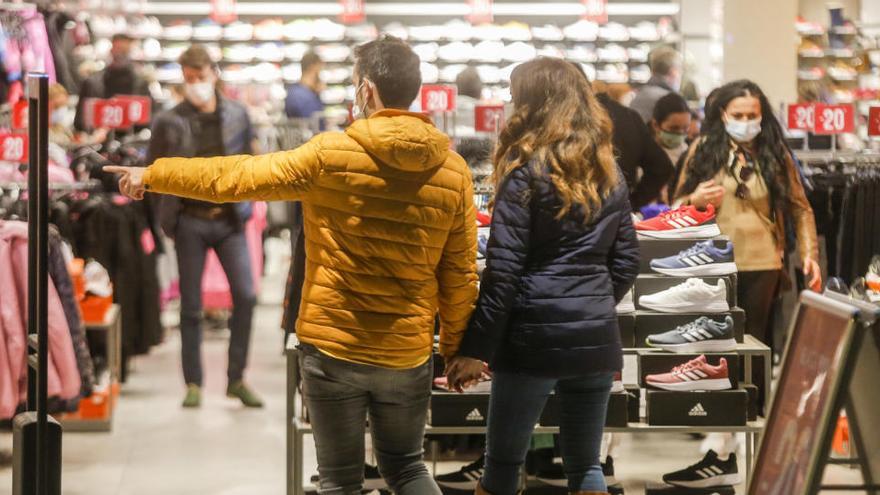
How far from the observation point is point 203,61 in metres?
6.40

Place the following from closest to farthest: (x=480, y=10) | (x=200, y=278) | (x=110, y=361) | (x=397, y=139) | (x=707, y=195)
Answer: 1. (x=397, y=139)
2. (x=707, y=195)
3. (x=110, y=361)
4. (x=200, y=278)
5. (x=480, y=10)

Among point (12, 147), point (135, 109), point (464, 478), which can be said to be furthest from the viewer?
point (135, 109)

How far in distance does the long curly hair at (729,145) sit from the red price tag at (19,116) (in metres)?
2.88

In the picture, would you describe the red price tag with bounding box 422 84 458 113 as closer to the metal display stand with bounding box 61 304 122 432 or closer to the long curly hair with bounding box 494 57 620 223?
the metal display stand with bounding box 61 304 122 432

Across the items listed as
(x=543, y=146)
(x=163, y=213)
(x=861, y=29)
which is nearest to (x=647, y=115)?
(x=163, y=213)

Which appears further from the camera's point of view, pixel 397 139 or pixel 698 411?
pixel 698 411

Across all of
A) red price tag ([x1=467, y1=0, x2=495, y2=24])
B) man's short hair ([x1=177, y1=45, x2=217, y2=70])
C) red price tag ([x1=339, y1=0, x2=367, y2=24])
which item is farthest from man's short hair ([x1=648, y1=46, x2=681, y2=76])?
red price tag ([x1=467, y1=0, x2=495, y2=24])

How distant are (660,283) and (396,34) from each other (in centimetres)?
1217

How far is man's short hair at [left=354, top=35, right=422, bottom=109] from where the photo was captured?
332 centimetres

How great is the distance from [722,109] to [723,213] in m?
0.39

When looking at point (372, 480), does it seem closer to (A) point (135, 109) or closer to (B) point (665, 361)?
(B) point (665, 361)

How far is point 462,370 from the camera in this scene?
352 centimetres

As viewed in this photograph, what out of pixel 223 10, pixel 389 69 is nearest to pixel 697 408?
pixel 389 69

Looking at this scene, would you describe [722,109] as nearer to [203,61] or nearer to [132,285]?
[203,61]
